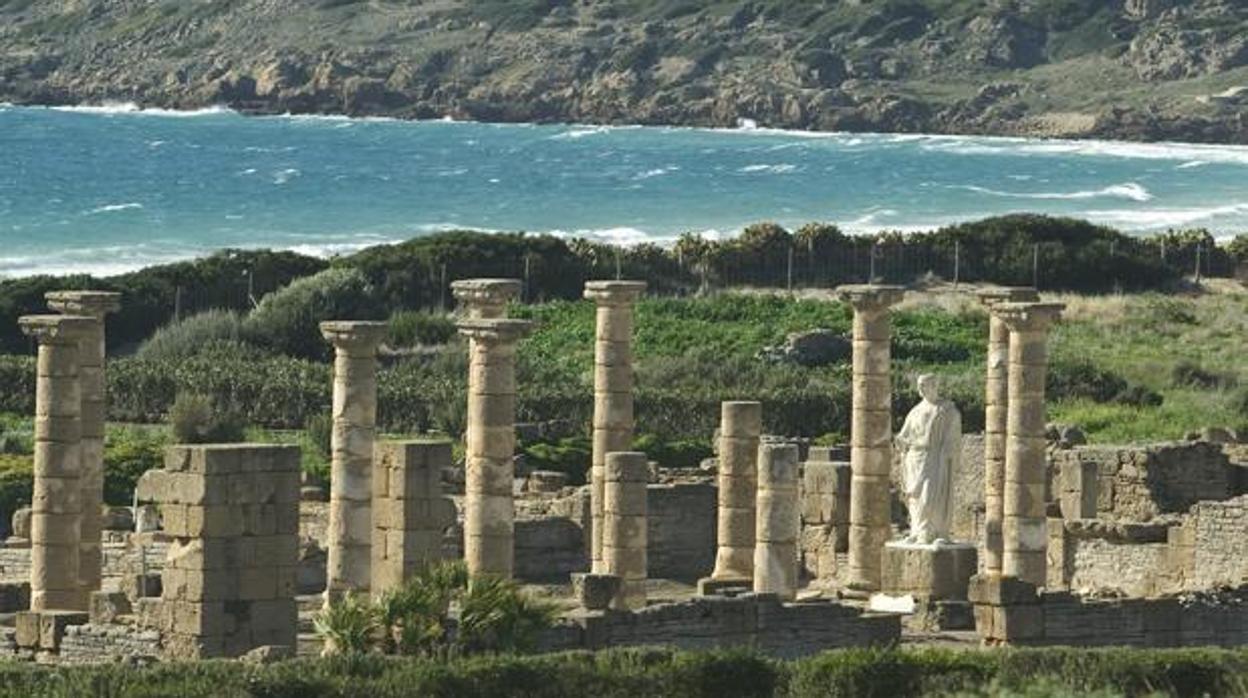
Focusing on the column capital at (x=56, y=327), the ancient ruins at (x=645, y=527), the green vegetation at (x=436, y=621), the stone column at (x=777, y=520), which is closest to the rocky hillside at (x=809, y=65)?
the ancient ruins at (x=645, y=527)

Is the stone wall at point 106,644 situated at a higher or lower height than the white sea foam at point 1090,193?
lower

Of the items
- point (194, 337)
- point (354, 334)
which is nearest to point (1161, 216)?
point (194, 337)

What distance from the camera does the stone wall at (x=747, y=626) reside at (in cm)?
3903

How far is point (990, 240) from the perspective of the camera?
265ft

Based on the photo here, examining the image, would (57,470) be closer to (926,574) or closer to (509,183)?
(926,574)

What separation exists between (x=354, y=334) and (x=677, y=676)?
820 cm

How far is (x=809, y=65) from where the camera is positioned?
7259 inches

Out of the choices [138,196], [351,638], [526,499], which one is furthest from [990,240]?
[138,196]

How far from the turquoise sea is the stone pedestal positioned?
2223 inches

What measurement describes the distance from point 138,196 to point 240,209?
6348 mm

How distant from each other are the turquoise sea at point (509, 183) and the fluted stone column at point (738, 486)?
168 feet

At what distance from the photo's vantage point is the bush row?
234 ft

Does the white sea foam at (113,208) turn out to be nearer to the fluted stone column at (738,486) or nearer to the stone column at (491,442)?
the fluted stone column at (738,486)

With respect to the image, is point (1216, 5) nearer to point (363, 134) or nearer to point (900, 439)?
point (363, 134)
